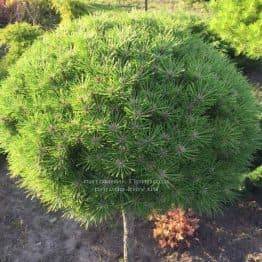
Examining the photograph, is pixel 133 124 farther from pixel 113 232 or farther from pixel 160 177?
pixel 113 232

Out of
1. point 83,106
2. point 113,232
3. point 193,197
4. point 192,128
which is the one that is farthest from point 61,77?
point 113,232

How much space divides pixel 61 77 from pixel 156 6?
967cm

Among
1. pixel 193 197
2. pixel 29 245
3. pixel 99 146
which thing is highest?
pixel 99 146

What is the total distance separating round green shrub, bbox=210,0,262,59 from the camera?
7312 millimetres

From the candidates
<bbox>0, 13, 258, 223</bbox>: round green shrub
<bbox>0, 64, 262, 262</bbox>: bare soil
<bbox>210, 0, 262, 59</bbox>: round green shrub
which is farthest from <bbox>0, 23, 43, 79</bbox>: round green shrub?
<bbox>0, 13, 258, 223</bbox>: round green shrub

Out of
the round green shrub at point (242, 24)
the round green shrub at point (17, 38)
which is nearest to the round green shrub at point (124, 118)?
the round green shrub at point (242, 24)

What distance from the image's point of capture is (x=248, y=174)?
564 centimetres

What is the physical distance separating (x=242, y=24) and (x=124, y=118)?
5052 mm

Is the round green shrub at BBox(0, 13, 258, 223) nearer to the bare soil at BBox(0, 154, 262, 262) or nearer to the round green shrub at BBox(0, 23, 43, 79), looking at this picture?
the bare soil at BBox(0, 154, 262, 262)

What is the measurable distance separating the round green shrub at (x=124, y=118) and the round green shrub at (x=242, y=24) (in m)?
3.83

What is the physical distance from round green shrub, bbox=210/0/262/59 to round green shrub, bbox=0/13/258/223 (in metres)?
3.83

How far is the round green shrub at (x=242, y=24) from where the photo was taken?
7.31m

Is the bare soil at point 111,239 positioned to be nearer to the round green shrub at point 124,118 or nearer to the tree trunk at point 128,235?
the tree trunk at point 128,235

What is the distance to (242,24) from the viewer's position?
7.54 metres
